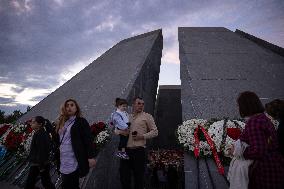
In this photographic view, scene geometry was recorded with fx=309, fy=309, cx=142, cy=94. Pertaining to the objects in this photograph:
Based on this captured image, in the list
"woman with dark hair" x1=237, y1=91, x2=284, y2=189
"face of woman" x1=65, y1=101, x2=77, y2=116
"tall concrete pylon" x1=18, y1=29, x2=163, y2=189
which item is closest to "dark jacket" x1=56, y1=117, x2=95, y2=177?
"face of woman" x1=65, y1=101, x2=77, y2=116

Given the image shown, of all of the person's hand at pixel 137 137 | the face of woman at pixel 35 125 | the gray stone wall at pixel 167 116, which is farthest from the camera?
the gray stone wall at pixel 167 116

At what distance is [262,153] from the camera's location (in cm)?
283

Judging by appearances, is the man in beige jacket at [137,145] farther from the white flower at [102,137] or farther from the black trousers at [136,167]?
the white flower at [102,137]

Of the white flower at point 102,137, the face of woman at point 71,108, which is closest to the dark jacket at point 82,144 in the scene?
the face of woman at point 71,108

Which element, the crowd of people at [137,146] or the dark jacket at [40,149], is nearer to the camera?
the crowd of people at [137,146]

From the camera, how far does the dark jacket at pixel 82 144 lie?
12.8 feet

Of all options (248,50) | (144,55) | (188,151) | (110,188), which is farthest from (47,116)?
(248,50)

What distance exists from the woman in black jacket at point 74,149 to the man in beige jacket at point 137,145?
1291mm

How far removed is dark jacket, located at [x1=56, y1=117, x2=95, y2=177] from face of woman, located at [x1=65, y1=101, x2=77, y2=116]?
12 centimetres

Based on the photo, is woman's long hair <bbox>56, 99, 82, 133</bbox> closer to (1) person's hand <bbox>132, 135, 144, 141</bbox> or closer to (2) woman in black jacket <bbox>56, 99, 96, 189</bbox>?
(2) woman in black jacket <bbox>56, 99, 96, 189</bbox>

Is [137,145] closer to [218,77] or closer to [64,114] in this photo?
[64,114]

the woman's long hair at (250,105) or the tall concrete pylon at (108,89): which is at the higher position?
the tall concrete pylon at (108,89)

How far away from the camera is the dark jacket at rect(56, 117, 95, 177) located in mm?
3895

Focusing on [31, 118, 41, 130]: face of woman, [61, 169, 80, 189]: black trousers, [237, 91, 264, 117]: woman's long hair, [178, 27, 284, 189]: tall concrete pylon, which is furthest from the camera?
[178, 27, 284, 189]: tall concrete pylon
